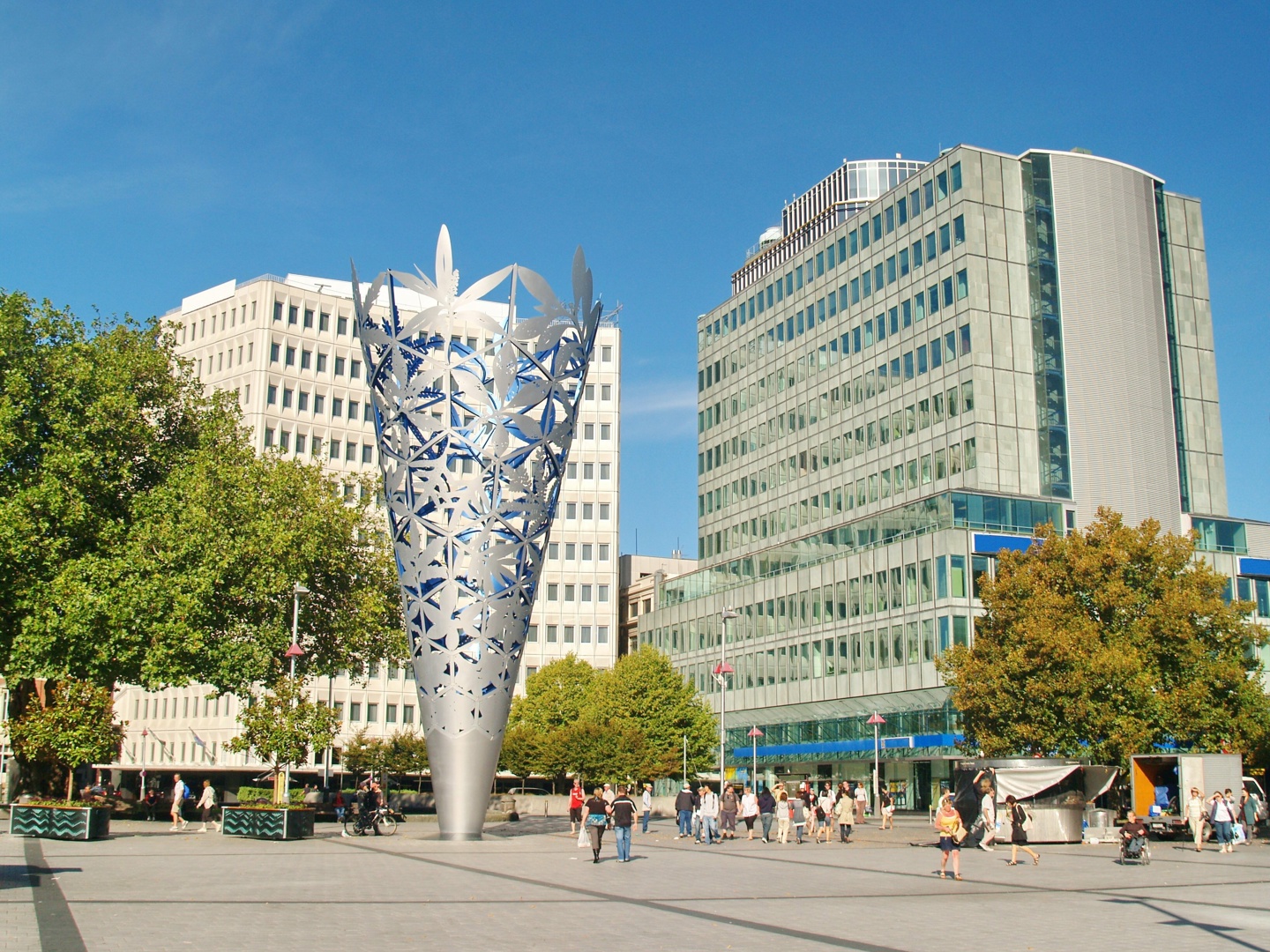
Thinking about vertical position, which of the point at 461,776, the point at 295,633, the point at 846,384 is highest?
the point at 846,384

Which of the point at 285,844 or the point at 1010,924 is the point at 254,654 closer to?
the point at 285,844

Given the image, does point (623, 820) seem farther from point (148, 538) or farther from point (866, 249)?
point (866, 249)

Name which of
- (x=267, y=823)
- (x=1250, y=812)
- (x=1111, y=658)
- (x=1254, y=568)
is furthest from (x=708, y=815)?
(x=1254, y=568)

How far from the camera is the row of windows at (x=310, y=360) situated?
90812 mm

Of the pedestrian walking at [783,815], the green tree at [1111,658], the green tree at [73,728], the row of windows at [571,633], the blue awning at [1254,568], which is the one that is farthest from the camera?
the row of windows at [571,633]

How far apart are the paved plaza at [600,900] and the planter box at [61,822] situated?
0.94 metres

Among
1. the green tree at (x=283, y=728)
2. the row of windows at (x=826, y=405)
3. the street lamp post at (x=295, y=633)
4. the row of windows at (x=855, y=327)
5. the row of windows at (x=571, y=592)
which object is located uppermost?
the row of windows at (x=855, y=327)

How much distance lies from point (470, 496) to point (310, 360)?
65.7 meters

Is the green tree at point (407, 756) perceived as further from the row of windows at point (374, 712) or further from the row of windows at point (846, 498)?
the row of windows at point (846, 498)

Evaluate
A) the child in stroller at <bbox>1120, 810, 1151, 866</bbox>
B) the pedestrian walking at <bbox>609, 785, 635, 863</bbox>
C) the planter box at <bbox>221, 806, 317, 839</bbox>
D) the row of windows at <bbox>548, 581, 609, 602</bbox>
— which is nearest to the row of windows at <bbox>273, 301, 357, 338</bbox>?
the row of windows at <bbox>548, 581, 609, 602</bbox>

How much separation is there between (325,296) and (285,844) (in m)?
68.7

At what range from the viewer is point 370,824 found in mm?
35406

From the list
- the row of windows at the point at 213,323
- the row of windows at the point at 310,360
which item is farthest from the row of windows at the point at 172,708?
the row of windows at the point at 213,323

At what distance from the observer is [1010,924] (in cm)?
1483
